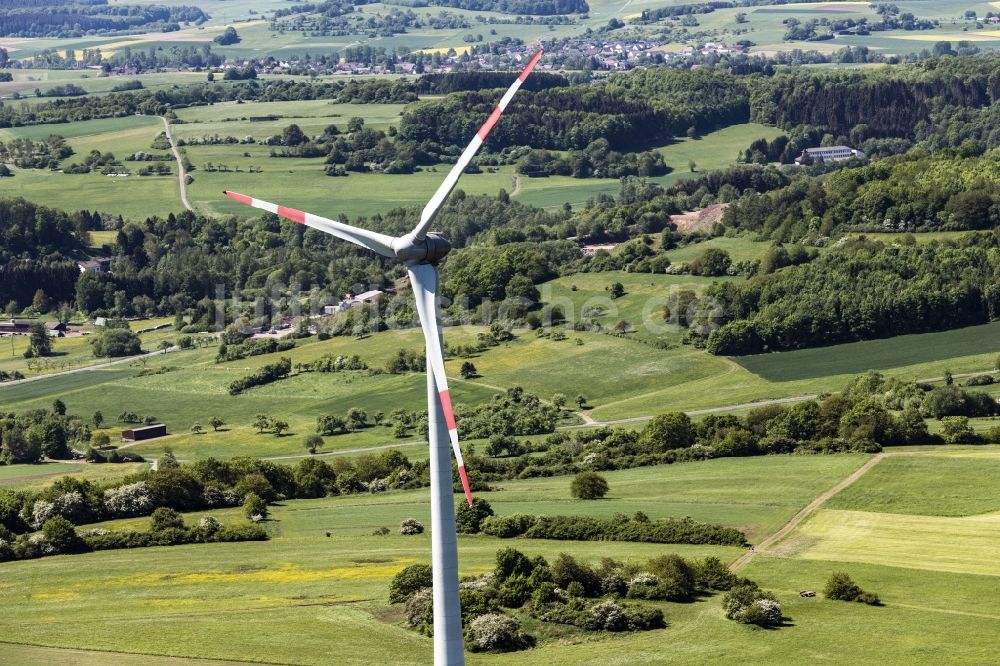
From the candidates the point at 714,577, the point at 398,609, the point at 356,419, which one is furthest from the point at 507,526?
the point at 356,419

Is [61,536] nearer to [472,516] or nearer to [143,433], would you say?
[472,516]

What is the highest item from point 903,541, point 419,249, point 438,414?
point 419,249

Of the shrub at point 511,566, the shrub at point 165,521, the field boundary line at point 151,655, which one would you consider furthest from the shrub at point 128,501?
the shrub at point 511,566

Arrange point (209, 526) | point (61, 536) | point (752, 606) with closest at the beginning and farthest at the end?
1. point (752, 606)
2. point (61, 536)
3. point (209, 526)

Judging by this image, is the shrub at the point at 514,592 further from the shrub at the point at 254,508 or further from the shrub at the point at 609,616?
the shrub at the point at 254,508

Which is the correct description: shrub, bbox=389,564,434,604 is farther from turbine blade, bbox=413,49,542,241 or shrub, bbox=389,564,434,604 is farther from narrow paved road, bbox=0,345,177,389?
narrow paved road, bbox=0,345,177,389

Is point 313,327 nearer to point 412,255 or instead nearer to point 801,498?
point 801,498
